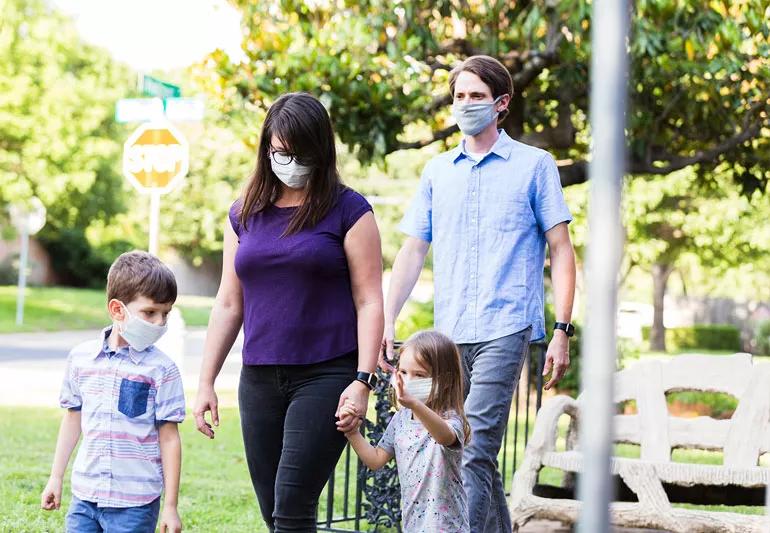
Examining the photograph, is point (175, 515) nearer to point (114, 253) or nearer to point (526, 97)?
point (526, 97)

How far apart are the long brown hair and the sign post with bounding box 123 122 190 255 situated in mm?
7425

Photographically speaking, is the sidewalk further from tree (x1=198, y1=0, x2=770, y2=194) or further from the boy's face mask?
the boy's face mask

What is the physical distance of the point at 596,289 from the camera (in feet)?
4.43

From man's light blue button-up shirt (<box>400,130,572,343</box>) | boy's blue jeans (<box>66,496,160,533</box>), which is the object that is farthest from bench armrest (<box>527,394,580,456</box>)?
boy's blue jeans (<box>66,496,160,533</box>)

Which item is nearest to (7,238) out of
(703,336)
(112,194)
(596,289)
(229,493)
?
(112,194)

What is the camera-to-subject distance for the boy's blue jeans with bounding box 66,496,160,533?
3.72 metres

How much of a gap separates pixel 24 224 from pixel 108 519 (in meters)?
26.9

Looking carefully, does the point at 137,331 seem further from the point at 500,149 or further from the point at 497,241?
the point at 500,149

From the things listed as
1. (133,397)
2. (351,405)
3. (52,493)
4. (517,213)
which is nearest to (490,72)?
(517,213)

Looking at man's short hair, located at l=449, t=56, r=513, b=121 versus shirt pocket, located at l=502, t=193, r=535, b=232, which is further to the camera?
man's short hair, located at l=449, t=56, r=513, b=121

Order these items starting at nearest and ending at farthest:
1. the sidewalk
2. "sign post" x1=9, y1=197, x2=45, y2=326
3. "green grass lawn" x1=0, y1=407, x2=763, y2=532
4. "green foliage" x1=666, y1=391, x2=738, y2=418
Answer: "green grass lawn" x1=0, y1=407, x2=763, y2=532, "green foliage" x1=666, y1=391, x2=738, y2=418, the sidewalk, "sign post" x1=9, y1=197, x2=45, y2=326

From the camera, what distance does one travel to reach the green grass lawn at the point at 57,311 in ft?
101

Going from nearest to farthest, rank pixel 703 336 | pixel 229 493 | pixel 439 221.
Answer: pixel 439 221
pixel 229 493
pixel 703 336

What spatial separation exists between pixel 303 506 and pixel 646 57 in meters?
8.04
